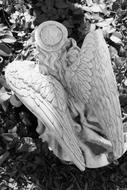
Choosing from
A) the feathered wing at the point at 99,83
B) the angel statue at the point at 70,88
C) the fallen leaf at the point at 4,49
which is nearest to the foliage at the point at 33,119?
the fallen leaf at the point at 4,49

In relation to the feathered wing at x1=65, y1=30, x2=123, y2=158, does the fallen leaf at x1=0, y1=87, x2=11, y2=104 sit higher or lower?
lower

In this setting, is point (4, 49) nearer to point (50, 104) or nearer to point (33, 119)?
point (33, 119)

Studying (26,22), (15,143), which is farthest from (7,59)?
(15,143)

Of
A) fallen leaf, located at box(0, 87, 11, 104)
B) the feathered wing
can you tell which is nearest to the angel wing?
the feathered wing

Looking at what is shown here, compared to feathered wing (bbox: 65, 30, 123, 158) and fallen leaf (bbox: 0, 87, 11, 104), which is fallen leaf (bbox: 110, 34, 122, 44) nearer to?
fallen leaf (bbox: 0, 87, 11, 104)

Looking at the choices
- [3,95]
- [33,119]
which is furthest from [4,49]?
[33,119]

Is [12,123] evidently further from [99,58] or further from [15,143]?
[99,58]

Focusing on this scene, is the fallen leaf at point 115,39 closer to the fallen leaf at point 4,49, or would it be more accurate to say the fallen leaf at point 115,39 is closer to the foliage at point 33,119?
the foliage at point 33,119
